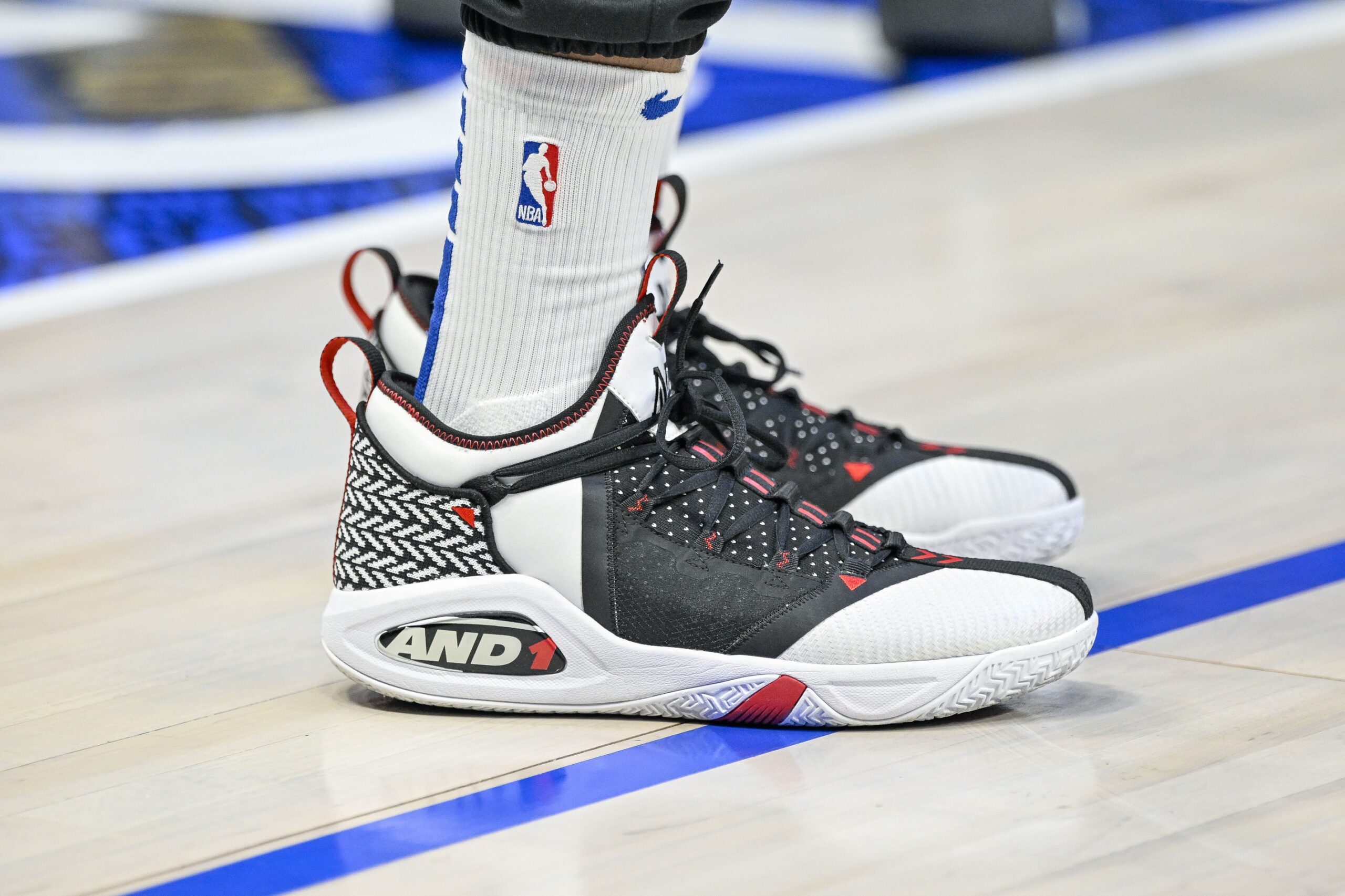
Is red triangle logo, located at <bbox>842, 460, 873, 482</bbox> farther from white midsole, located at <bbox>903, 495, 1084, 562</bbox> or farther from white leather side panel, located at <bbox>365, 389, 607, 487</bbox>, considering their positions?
white leather side panel, located at <bbox>365, 389, 607, 487</bbox>

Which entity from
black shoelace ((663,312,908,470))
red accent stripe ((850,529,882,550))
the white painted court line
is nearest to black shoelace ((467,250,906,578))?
red accent stripe ((850,529,882,550))

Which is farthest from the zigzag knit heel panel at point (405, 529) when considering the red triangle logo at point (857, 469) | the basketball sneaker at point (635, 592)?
the red triangle logo at point (857, 469)

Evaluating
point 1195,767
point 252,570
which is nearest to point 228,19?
point 252,570

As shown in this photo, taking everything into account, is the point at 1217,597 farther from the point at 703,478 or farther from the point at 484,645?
the point at 484,645

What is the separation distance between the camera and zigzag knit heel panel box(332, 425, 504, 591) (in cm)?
100

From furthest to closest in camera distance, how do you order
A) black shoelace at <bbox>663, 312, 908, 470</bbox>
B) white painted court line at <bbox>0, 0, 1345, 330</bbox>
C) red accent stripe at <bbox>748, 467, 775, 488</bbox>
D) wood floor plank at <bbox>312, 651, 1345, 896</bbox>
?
white painted court line at <bbox>0, 0, 1345, 330</bbox> < black shoelace at <bbox>663, 312, 908, 470</bbox> < red accent stripe at <bbox>748, 467, 775, 488</bbox> < wood floor plank at <bbox>312, 651, 1345, 896</bbox>

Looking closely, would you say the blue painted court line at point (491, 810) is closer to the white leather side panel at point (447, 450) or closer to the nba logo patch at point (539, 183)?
the white leather side panel at point (447, 450)

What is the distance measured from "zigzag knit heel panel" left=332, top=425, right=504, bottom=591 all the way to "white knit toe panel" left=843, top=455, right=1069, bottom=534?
1.20 ft

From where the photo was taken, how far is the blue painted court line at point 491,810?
33.8 inches

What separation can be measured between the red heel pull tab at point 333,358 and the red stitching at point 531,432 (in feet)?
0.07

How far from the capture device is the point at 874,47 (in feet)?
12.1

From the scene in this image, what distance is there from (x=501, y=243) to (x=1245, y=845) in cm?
55

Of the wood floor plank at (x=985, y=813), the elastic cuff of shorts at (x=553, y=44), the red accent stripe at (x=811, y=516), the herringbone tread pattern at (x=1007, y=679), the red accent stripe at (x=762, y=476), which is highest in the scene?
the elastic cuff of shorts at (x=553, y=44)

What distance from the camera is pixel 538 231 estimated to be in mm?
977
